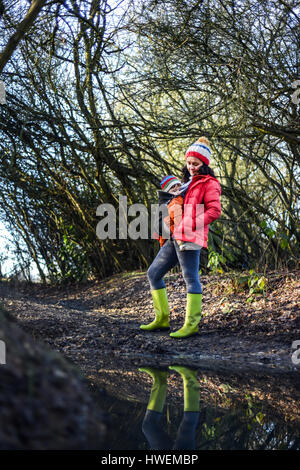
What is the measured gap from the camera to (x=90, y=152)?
843 cm

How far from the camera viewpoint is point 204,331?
5047mm

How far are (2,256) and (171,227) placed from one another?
7.07m

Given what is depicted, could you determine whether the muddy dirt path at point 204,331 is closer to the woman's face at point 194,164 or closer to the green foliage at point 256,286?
the green foliage at point 256,286

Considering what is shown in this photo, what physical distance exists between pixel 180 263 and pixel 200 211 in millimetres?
583

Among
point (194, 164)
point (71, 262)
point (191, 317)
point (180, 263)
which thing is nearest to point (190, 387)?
point (191, 317)

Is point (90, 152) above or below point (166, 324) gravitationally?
above

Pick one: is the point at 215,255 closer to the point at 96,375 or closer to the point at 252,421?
the point at 96,375

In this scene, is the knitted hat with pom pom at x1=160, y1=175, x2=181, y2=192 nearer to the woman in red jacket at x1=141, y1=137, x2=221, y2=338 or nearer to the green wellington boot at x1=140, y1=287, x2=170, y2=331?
the woman in red jacket at x1=141, y1=137, x2=221, y2=338

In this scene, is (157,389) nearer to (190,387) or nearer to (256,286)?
(190,387)

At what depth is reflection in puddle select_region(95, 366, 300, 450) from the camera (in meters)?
1.99

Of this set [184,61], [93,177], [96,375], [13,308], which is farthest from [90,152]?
[96,375]

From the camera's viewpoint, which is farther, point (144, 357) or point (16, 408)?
point (144, 357)

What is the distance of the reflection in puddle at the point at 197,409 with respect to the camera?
6.53 ft

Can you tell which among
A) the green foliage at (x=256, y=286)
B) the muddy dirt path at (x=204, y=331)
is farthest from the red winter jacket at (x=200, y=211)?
the green foliage at (x=256, y=286)
